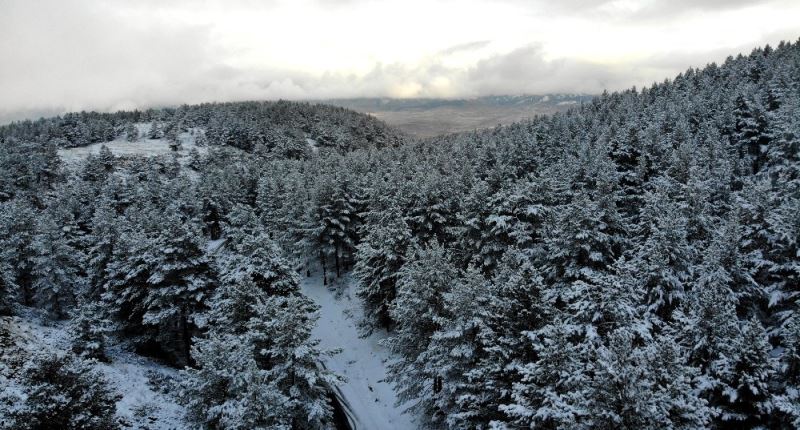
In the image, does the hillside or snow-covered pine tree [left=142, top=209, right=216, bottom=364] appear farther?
snow-covered pine tree [left=142, top=209, right=216, bottom=364]

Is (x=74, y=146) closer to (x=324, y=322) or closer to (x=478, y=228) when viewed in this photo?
(x=324, y=322)

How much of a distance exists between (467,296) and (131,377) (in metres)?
23.3

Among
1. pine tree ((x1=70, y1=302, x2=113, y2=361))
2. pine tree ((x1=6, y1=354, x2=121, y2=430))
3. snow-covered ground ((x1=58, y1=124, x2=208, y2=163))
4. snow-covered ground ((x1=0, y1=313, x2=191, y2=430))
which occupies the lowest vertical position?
snow-covered ground ((x1=0, y1=313, x2=191, y2=430))

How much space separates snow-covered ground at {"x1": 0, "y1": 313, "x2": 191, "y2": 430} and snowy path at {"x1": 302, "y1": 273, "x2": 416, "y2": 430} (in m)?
10.8

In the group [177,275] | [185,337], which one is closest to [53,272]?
[185,337]

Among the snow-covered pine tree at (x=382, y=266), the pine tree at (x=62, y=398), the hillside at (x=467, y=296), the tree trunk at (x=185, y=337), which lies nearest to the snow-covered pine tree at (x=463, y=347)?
the hillside at (x=467, y=296)

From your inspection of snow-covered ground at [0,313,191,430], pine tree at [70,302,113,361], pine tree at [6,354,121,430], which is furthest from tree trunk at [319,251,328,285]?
pine tree at [6,354,121,430]

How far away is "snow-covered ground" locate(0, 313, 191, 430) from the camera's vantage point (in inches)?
934

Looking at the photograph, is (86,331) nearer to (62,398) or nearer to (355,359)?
(62,398)

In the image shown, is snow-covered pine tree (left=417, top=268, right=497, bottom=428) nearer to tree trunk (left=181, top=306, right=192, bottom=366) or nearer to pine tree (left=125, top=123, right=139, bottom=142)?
Answer: tree trunk (left=181, top=306, right=192, bottom=366)

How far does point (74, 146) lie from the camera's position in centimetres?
13450

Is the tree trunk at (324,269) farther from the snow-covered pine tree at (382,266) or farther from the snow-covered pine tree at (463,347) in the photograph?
the snow-covered pine tree at (463,347)

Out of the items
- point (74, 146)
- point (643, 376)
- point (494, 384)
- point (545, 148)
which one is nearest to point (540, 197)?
point (494, 384)

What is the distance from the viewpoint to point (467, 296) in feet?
63.7
